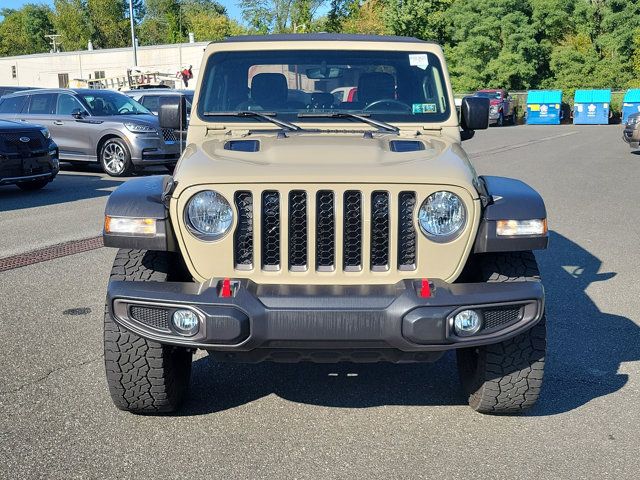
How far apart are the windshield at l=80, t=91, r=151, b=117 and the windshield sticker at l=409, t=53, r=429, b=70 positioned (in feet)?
39.7

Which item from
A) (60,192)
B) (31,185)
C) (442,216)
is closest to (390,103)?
(442,216)

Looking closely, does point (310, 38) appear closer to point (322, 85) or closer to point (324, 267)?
point (322, 85)

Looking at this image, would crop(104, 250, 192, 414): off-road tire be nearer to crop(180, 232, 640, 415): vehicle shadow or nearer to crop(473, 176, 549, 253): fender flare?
crop(180, 232, 640, 415): vehicle shadow

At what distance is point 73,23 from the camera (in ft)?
296

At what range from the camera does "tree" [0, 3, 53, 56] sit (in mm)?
100188

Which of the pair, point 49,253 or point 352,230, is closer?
point 352,230

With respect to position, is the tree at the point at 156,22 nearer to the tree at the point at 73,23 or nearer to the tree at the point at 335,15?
the tree at the point at 73,23

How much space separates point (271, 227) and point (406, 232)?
61 centimetres

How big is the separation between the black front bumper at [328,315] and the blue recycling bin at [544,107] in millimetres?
40083

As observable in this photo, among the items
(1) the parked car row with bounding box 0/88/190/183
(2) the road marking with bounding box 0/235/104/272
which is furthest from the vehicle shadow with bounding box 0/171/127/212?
(2) the road marking with bounding box 0/235/104/272

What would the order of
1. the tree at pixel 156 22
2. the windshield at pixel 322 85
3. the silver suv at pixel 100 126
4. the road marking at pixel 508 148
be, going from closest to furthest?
1. the windshield at pixel 322 85
2. the silver suv at pixel 100 126
3. the road marking at pixel 508 148
4. the tree at pixel 156 22

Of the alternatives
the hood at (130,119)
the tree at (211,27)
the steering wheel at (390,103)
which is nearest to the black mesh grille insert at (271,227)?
the steering wheel at (390,103)

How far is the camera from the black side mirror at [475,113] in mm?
5312

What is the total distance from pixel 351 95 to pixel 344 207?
5.30 feet
